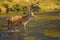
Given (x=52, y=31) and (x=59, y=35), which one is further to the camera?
(x=52, y=31)

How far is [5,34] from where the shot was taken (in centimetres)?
2656

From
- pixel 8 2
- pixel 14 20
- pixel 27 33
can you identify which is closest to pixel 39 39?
pixel 27 33

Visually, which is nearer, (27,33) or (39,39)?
(39,39)

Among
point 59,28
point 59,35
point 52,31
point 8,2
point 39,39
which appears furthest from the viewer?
point 8,2

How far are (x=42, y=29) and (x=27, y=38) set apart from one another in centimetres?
511

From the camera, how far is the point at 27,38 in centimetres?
2441

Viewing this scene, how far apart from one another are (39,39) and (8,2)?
39.8 meters

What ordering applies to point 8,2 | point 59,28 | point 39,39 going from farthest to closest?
point 8,2
point 59,28
point 39,39

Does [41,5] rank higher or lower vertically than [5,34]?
lower

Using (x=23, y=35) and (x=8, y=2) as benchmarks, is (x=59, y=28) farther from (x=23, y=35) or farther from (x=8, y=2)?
(x=8, y=2)

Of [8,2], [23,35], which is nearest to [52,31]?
[23,35]

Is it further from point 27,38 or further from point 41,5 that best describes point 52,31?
point 41,5

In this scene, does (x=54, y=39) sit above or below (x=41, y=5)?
above

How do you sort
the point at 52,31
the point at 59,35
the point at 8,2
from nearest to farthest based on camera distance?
the point at 59,35
the point at 52,31
the point at 8,2
